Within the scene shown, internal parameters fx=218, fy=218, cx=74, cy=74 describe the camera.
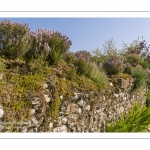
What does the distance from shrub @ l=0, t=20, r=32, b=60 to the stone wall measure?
762mm

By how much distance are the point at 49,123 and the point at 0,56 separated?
1.36 meters

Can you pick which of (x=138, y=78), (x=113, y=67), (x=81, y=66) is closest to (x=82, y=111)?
(x=81, y=66)

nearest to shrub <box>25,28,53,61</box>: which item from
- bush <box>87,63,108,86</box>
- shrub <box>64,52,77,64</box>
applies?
shrub <box>64,52,77,64</box>

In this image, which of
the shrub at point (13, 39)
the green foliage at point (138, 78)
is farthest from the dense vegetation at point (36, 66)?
the green foliage at point (138, 78)

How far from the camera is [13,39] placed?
3.68m

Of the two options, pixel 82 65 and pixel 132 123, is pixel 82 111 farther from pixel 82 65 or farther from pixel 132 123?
pixel 132 123

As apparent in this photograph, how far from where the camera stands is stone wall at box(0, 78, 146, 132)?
11.3ft

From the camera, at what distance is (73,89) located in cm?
419

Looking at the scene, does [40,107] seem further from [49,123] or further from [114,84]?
[114,84]

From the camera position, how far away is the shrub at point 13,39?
12.0 ft

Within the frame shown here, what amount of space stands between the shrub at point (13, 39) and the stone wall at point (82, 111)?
0.76m

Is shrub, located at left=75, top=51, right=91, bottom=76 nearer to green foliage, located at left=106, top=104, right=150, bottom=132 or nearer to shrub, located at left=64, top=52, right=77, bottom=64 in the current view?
shrub, located at left=64, top=52, right=77, bottom=64

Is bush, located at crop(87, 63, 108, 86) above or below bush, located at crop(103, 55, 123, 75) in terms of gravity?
below
